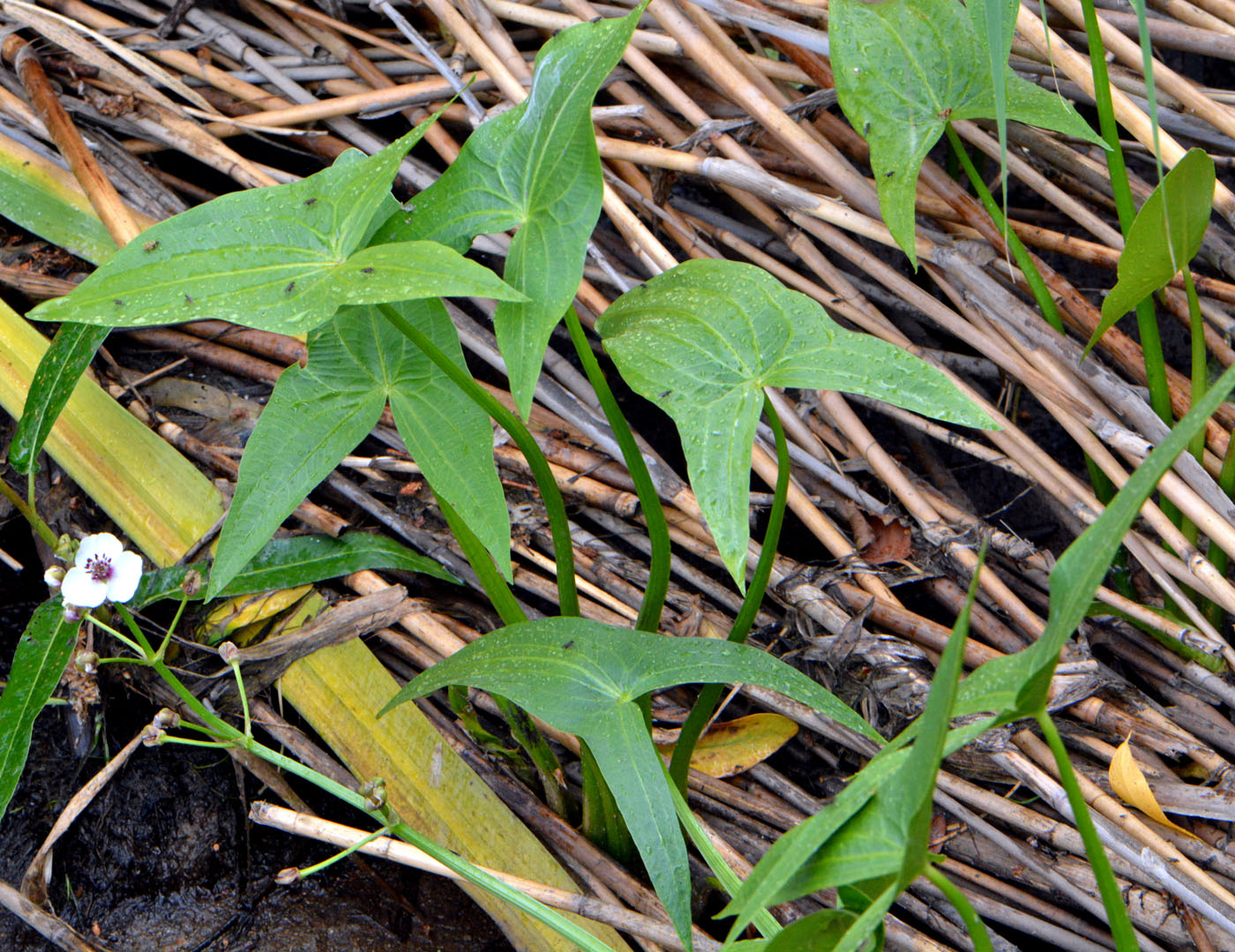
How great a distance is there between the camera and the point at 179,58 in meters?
1.42

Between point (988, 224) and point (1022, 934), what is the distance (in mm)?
796

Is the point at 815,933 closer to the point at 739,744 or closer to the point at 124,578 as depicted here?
the point at 739,744

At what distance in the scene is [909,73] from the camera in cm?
98

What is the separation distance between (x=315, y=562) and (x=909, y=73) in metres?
0.82

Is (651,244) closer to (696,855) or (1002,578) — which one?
(1002,578)

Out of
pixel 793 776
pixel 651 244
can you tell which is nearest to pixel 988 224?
pixel 651 244

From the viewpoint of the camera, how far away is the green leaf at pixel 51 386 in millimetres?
1001

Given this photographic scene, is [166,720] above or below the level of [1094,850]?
below

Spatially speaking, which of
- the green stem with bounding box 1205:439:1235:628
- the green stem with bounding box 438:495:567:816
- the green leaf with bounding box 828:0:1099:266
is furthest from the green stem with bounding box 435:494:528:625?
the green stem with bounding box 1205:439:1235:628

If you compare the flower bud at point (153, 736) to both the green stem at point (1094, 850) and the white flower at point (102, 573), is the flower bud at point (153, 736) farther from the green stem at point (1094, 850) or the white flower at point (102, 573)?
the green stem at point (1094, 850)

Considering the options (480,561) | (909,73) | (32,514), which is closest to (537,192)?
(480,561)

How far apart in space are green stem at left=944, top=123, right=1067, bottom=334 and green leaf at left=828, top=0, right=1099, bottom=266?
0.11ft

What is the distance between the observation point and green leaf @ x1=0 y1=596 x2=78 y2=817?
875 mm

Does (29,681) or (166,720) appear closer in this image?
(166,720)
